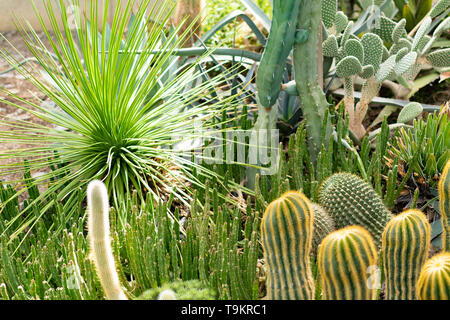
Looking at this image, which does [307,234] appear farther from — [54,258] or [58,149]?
[58,149]

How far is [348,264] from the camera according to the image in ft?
2.98

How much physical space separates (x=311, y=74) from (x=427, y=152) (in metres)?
0.47

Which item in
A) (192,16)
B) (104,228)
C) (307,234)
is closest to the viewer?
(104,228)

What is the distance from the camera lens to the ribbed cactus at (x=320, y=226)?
4.87ft

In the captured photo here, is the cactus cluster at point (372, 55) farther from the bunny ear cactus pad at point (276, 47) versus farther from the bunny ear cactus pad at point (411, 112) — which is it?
the bunny ear cactus pad at point (276, 47)

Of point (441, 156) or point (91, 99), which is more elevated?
point (91, 99)

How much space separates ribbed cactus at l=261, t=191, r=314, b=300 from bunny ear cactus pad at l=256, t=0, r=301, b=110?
0.78m

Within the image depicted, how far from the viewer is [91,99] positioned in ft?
6.03

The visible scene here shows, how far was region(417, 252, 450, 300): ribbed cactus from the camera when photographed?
2.86ft

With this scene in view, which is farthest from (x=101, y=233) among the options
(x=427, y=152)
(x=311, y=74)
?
(x=427, y=152)

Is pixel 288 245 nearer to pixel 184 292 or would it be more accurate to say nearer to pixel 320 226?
pixel 184 292

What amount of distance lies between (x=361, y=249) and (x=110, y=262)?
0.44 m

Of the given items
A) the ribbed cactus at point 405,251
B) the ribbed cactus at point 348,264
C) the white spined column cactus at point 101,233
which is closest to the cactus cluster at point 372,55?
the ribbed cactus at point 405,251
